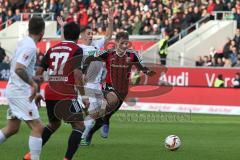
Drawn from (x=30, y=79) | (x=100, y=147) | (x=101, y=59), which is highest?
(x=30, y=79)

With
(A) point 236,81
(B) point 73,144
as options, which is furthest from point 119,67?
(A) point 236,81

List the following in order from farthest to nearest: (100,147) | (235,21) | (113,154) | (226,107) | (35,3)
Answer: (35,3), (235,21), (226,107), (100,147), (113,154)

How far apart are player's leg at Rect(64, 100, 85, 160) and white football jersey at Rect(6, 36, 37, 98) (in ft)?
3.83

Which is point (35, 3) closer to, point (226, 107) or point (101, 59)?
point (226, 107)

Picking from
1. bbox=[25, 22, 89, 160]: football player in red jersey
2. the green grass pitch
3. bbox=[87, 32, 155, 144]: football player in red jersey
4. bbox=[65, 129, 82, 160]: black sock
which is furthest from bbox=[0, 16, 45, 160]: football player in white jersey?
bbox=[87, 32, 155, 144]: football player in red jersey

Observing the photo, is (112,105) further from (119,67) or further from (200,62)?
(200,62)

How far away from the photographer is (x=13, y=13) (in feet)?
145

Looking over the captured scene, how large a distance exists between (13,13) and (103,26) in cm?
810

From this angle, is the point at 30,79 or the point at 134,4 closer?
the point at 30,79

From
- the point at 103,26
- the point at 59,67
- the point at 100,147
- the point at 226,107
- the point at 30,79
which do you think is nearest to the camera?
the point at 30,79

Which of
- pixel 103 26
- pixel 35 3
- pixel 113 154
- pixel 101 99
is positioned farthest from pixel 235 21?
pixel 113 154

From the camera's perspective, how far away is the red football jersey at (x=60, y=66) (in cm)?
1173

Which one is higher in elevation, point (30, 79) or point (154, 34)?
point (30, 79)

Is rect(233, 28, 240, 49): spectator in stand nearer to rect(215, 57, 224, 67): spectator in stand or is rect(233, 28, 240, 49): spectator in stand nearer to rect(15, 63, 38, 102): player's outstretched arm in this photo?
rect(215, 57, 224, 67): spectator in stand
